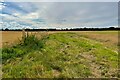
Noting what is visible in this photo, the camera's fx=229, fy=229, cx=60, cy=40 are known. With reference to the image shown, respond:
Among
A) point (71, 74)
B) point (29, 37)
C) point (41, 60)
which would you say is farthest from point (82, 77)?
point (29, 37)

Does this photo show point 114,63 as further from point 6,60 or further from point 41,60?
point 6,60

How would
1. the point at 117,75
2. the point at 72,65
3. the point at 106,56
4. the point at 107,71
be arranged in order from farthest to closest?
the point at 106,56 → the point at 72,65 → the point at 107,71 → the point at 117,75

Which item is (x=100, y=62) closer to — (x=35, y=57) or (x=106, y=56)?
(x=106, y=56)

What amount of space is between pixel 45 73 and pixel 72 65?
4.70 ft

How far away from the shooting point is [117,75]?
7.39 metres

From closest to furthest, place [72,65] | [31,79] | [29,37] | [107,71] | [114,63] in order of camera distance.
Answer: [31,79], [107,71], [72,65], [114,63], [29,37]

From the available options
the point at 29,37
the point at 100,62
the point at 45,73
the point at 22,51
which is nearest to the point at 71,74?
the point at 45,73

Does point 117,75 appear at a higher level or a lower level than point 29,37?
lower

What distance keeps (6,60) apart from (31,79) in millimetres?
2706

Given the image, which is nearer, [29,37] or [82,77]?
[82,77]

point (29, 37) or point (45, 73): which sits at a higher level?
point (29, 37)

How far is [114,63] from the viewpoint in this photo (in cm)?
906

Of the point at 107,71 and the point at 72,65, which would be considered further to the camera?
the point at 72,65

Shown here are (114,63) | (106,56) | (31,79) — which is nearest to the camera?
(31,79)
